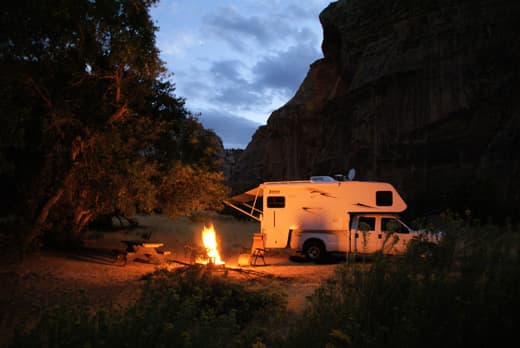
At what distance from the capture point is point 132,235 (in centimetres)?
2200

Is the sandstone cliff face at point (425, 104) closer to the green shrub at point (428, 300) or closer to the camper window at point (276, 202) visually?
the camper window at point (276, 202)

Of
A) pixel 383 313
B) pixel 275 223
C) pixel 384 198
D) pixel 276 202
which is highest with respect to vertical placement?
pixel 384 198

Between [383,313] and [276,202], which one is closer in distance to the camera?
[383,313]

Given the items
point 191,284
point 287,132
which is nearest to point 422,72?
point 287,132

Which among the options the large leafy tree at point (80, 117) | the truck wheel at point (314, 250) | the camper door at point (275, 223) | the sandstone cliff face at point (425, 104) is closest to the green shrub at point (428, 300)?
the large leafy tree at point (80, 117)

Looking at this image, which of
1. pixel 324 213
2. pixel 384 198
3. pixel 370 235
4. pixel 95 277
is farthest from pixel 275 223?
pixel 95 277

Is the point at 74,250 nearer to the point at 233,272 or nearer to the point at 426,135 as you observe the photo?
the point at 233,272

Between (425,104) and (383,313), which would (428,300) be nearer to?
(383,313)

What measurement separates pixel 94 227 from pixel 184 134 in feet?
34.7

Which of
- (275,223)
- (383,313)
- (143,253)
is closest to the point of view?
(383,313)

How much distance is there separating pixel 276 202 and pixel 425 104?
19704 mm

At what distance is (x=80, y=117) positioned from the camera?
12047 mm

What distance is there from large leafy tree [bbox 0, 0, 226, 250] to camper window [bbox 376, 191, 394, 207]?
17.8 ft

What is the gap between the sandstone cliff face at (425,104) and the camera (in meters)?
25.8
